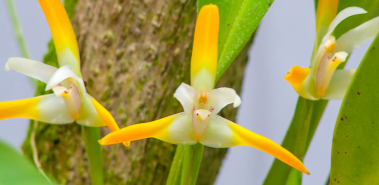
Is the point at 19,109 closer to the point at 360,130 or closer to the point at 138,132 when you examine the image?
the point at 138,132

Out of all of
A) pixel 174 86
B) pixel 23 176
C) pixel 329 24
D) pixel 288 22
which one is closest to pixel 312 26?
pixel 288 22

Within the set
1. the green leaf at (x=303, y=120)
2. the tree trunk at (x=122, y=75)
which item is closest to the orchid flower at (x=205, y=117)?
the green leaf at (x=303, y=120)

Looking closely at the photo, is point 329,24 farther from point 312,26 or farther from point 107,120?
point 312,26

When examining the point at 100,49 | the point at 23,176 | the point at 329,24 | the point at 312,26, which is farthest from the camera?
the point at 312,26

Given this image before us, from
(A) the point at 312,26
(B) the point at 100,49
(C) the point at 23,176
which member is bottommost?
(C) the point at 23,176

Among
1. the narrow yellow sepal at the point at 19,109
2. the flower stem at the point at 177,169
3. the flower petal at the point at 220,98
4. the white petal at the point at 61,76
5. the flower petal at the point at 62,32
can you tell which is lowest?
the flower stem at the point at 177,169

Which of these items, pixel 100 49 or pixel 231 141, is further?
pixel 100 49

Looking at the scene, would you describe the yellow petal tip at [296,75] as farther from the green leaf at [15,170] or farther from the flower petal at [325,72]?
the green leaf at [15,170]
